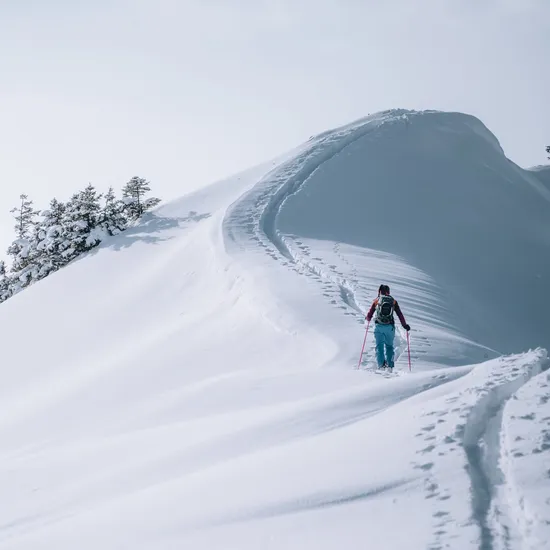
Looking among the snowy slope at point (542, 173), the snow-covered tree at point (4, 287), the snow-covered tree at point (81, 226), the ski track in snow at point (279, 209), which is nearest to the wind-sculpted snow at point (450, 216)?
the ski track in snow at point (279, 209)

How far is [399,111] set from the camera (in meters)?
39.2

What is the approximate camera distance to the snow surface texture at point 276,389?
251 inches

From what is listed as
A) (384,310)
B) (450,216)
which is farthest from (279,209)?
(384,310)

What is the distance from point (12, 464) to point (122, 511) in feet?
12.9

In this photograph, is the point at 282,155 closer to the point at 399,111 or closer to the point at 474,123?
the point at 399,111

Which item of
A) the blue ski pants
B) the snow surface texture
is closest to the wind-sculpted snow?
the snow surface texture

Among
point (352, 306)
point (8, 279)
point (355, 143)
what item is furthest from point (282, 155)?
point (352, 306)

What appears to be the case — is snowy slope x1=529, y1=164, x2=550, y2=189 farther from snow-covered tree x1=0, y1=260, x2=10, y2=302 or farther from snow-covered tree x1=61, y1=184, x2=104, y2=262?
snow-covered tree x1=0, y1=260, x2=10, y2=302

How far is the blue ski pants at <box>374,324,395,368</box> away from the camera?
1217cm

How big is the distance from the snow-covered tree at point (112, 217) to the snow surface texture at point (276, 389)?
50.8 inches

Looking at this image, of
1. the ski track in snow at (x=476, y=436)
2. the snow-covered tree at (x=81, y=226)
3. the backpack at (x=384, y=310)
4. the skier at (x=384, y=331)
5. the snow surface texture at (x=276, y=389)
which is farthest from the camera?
the snow-covered tree at (x=81, y=226)

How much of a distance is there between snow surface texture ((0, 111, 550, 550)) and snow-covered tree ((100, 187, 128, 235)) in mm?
1289

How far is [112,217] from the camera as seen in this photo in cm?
3100

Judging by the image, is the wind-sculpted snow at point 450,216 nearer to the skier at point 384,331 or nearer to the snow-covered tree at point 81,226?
the skier at point 384,331
